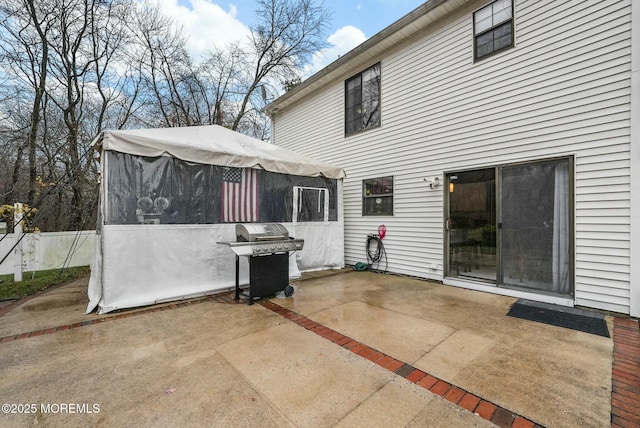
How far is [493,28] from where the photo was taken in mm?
4750

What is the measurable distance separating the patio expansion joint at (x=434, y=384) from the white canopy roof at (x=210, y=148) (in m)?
3.17

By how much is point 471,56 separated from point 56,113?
43.1 feet

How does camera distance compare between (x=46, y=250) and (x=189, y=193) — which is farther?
(x=46, y=250)

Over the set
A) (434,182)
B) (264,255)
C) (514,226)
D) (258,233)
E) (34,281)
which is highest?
(434,182)

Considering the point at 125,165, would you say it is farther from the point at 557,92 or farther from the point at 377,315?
the point at 557,92

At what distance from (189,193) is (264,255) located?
1643mm

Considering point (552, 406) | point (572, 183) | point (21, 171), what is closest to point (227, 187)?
point (552, 406)

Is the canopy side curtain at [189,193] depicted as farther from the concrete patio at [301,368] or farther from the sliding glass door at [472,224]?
the sliding glass door at [472,224]

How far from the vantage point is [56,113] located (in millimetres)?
9898

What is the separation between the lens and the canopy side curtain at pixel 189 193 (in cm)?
400

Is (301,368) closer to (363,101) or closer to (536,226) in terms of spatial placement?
(536,226)

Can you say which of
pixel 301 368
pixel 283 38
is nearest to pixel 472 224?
pixel 301 368

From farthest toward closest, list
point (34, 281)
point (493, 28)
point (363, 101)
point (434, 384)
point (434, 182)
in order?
point (363, 101) → point (34, 281) → point (434, 182) → point (493, 28) → point (434, 384)

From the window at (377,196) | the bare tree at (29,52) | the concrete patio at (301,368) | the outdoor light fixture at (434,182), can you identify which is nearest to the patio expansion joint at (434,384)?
the concrete patio at (301,368)
